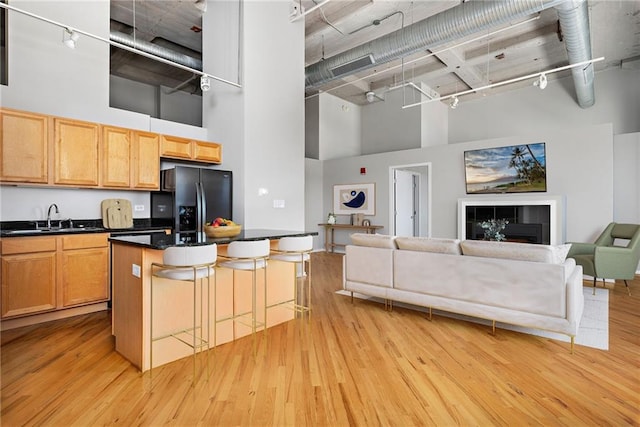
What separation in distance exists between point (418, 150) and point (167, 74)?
578cm

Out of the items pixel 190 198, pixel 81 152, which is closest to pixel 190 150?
pixel 190 198

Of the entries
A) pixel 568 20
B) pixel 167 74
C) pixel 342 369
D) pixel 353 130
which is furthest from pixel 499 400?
pixel 353 130

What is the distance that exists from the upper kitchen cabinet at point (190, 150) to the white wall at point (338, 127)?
4504 mm

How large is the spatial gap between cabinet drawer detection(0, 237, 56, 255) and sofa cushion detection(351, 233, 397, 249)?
3335mm

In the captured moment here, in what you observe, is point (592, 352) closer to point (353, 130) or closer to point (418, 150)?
point (418, 150)

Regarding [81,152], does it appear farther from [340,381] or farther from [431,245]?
[431,245]

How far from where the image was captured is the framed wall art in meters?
8.89

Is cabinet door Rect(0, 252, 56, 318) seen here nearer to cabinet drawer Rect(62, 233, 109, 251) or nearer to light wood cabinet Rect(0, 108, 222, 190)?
cabinet drawer Rect(62, 233, 109, 251)

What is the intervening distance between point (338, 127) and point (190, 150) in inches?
216

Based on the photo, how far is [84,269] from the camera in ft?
12.7

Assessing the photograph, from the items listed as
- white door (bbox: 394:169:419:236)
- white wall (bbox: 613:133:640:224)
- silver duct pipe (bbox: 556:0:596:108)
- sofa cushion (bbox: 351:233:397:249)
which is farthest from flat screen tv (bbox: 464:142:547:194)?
sofa cushion (bbox: 351:233:397:249)

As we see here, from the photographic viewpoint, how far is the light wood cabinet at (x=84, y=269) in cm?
375

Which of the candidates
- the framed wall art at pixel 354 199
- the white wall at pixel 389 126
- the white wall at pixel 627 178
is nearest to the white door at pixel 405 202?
the framed wall art at pixel 354 199

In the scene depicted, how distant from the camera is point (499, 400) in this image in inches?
86.0
